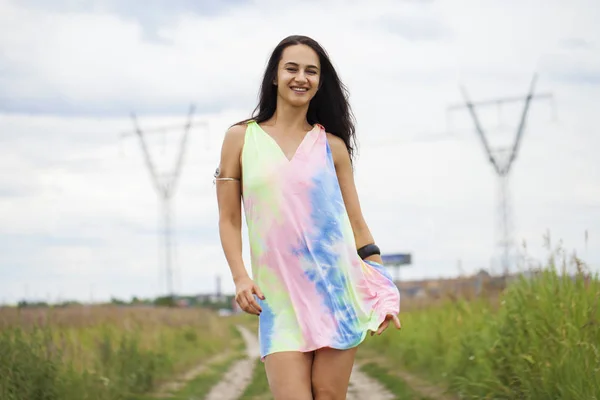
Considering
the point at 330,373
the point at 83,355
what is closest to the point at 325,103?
the point at 330,373

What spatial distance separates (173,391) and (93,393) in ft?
13.1

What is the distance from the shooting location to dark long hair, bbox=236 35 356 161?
4512 mm

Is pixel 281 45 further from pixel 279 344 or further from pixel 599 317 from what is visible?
pixel 599 317

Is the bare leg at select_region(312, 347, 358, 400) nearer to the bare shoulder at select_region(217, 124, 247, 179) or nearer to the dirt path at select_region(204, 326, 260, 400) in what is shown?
the bare shoulder at select_region(217, 124, 247, 179)

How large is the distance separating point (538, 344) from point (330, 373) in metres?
4.06

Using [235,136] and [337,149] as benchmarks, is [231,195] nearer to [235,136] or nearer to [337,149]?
[235,136]

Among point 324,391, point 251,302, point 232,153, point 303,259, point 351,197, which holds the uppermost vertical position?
point 232,153

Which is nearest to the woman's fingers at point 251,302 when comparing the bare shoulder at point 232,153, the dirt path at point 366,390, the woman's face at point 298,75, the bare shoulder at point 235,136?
the bare shoulder at point 232,153

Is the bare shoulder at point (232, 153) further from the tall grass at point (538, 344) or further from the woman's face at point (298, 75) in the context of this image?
the tall grass at point (538, 344)

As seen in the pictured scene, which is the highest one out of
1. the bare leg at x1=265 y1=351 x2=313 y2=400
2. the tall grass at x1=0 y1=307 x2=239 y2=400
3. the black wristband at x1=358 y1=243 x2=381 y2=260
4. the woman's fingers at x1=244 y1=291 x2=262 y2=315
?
the black wristband at x1=358 y1=243 x2=381 y2=260

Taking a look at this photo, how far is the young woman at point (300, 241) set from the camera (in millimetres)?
4074

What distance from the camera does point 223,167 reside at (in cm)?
435

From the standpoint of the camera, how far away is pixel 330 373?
13.3 feet

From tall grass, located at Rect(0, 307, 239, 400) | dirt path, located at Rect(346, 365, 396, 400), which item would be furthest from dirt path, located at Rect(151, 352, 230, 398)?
dirt path, located at Rect(346, 365, 396, 400)
